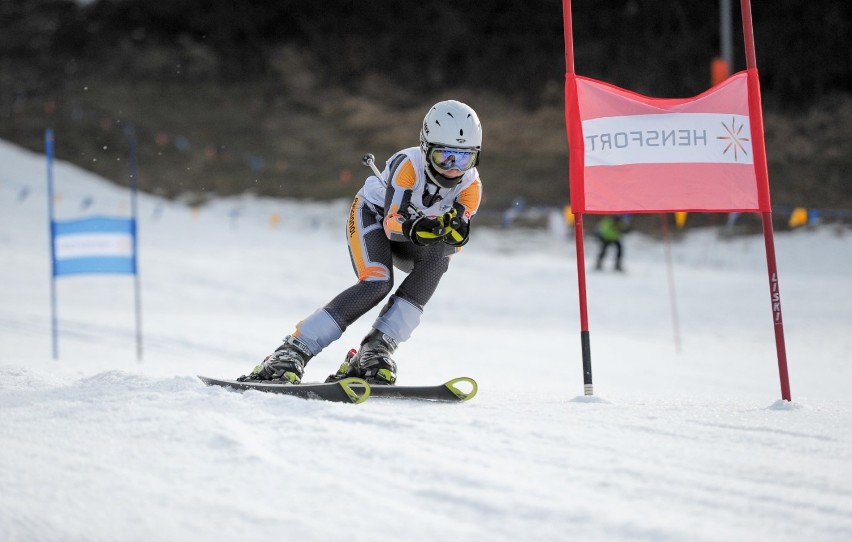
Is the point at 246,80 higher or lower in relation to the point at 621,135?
higher

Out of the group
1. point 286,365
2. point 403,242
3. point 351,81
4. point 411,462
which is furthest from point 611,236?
point 351,81

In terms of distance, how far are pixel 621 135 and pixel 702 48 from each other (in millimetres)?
28505

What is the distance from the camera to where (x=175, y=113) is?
31.1 metres

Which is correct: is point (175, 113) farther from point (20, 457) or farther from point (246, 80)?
point (20, 457)

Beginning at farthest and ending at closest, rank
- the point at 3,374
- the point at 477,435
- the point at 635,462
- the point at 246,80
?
the point at 246,80 < the point at 3,374 < the point at 477,435 < the point at 635,462

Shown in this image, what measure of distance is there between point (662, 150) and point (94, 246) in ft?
22.0

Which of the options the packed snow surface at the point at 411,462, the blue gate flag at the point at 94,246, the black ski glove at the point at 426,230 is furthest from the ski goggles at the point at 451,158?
the blue gate flag at the point at 94,246

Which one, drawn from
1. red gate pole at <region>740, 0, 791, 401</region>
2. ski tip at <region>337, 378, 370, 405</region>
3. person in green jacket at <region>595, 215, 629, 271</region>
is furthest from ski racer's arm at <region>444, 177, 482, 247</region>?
person in green jacket at <region>595, 215, 629, 271</region>

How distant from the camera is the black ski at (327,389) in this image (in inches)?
174

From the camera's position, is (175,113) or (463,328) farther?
(175,113)

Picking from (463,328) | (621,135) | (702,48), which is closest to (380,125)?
(702,48)

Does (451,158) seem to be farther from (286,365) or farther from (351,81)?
→ (351,81)

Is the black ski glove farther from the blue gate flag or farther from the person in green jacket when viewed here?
the person in green jacket

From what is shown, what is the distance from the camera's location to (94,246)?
31.6 feet
